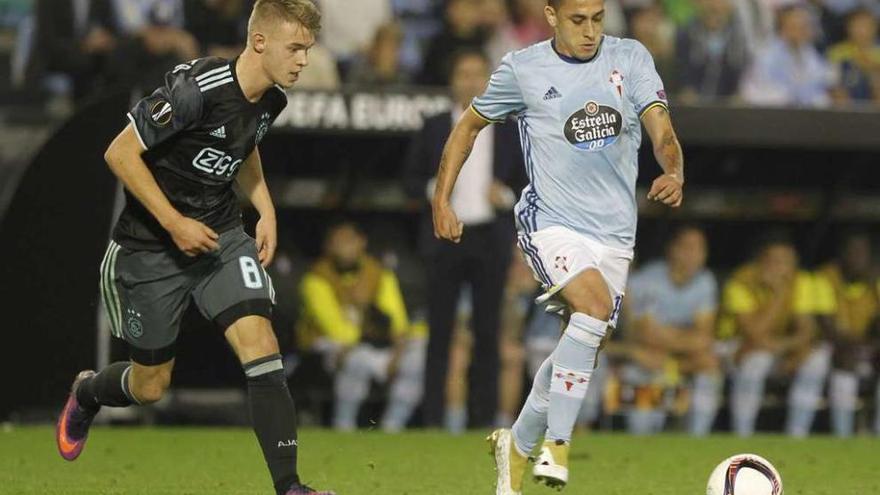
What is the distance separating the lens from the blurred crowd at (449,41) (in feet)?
41.1

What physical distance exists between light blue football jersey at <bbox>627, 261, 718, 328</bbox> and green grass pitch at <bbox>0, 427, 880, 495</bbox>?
157cm

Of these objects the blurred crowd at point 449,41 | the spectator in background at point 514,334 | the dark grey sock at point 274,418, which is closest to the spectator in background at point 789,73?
the blurred crowd at point 449,41

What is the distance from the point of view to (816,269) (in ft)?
48.2

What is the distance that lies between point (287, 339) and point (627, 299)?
2.67m

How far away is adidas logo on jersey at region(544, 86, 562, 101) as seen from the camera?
7215mm

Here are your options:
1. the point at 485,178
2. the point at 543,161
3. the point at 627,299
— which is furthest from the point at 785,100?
the point at 543,161

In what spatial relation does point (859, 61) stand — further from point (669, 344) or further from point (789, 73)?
point (669, 344)

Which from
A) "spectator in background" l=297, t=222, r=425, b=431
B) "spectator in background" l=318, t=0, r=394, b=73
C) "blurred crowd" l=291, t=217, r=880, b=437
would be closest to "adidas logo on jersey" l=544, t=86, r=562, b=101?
Result: "blurred crowd" l=291, t=217, r=880, b=437

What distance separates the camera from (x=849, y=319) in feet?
46.0

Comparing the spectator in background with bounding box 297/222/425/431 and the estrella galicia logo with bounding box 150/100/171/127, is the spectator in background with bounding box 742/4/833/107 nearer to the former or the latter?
the spectator in background with bounding box 297/222/425/431

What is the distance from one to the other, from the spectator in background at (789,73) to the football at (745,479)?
781 cm

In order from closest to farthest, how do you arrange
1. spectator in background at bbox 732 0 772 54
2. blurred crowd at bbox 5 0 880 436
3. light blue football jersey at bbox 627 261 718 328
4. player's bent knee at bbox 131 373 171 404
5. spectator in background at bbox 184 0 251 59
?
1. player's bent knee at bbox 131 373 171 404
2. blurred crowd at bbox 5 0 880 436
3. spectator in background at bbox 184 0 251 59
4. light blue football jersey at bbox 627 261 718 328
5. spectator in background at bbox 732 0 772 54

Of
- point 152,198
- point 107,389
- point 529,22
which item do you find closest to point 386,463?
point 107,389

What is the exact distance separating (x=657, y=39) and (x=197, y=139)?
758cm
